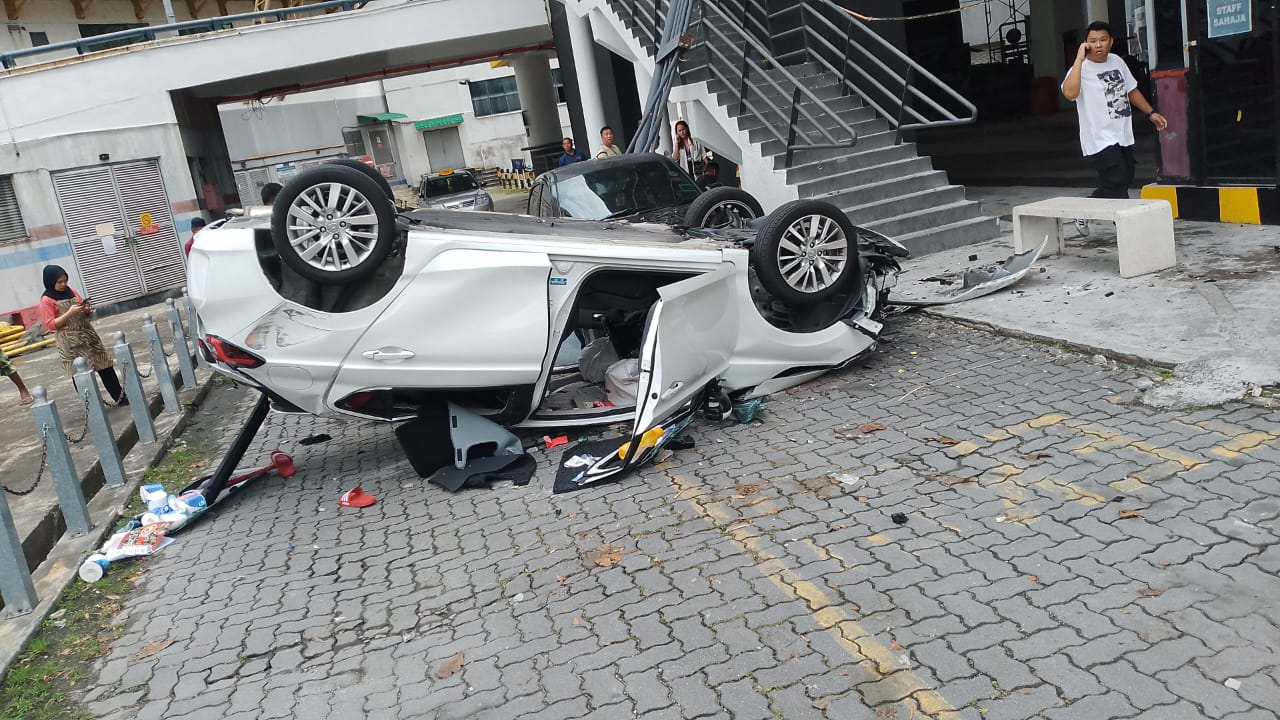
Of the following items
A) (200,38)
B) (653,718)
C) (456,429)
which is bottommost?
(653,718)

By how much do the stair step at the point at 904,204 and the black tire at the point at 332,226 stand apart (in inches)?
251

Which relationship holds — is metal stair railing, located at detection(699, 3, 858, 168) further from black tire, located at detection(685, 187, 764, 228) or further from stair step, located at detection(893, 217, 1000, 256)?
black tire, located at detection(685, 187, 764, 228)

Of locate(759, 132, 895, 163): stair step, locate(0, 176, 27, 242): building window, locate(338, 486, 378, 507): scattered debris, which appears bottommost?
locate(338, 486, 378, 507): scattered debris

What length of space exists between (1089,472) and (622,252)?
297 cm

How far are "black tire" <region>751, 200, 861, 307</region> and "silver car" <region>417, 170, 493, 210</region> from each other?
→ 1793 centimetres

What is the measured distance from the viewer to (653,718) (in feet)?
12.0

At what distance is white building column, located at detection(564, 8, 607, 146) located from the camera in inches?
728

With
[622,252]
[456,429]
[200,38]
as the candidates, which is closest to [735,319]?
[622,252]

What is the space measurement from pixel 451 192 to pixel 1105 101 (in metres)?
18.9

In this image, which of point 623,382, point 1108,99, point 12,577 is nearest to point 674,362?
point 623,382

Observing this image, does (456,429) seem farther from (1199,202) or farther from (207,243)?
(1199,202)

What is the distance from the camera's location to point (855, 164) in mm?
12070

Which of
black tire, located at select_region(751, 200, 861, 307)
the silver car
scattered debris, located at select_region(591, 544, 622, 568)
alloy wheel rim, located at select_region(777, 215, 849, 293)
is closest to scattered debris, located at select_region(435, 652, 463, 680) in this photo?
scattered debris, located at select_region(591, 544, 622, 568)

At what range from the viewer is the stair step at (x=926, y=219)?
1120cm
